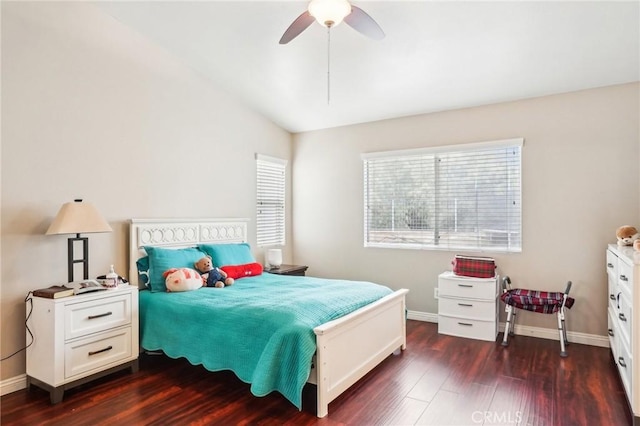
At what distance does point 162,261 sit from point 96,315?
0.75 metres

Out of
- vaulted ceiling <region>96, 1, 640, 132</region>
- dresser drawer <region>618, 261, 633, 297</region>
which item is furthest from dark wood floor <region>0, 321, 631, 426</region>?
vaulted ceiling <region>96, 1, 640, 132</region>

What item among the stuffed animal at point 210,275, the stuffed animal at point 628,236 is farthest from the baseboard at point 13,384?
the stuffed animal at point 628,236

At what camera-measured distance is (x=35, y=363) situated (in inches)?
109

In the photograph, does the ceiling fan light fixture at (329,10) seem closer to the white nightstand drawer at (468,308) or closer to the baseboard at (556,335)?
the white nightstand drawer at (468,308)

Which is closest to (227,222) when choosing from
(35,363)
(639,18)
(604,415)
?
(35,363)

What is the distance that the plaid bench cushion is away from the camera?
3523 millimetres

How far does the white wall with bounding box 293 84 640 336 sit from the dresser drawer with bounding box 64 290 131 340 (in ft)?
9.54

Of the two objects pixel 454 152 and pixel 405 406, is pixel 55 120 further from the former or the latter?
pixel 454 152

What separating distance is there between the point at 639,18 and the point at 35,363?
487 centimetres

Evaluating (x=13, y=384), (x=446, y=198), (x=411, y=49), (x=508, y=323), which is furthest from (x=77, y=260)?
(x=508, y=323)

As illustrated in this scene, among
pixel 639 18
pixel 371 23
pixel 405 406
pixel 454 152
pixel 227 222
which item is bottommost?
pixel 405 406

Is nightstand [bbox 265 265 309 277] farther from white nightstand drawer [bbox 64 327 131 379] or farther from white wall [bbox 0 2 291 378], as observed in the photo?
white nightstand drawer [bbox 64 327 131 379]

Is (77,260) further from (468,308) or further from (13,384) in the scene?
(468,308)

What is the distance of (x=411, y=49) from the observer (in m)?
3.39
